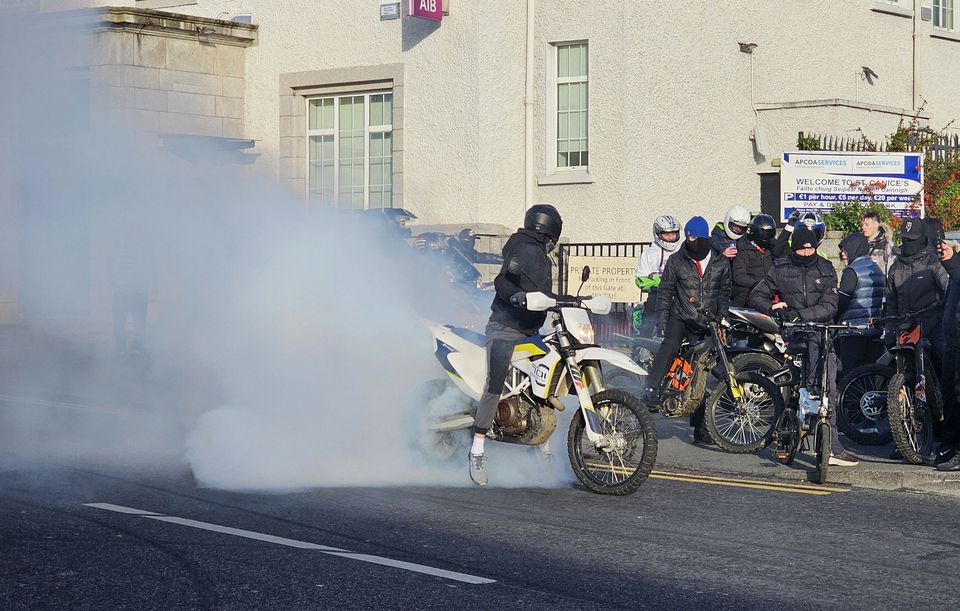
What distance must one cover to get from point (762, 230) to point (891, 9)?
46.6ft

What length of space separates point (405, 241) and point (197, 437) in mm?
3230

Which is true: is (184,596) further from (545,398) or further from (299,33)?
(299,33)

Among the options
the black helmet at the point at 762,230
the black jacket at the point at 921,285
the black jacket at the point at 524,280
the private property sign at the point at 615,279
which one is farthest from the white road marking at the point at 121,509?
the private property sign at the point at 615,279

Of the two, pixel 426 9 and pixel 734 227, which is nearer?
pixel 734 227

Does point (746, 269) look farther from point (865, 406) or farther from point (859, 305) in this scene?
point (865, 406)

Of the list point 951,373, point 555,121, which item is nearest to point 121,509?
point 951,373

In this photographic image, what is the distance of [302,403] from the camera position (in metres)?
10.8

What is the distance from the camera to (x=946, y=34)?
26234 mm

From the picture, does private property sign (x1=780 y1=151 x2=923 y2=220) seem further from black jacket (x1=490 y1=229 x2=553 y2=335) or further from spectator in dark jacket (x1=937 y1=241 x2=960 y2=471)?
black jacket (x1=490 y1=229 x2=553 y2=335)

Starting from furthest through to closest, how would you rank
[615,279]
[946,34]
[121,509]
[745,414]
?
[946,34] → [615,279] → [745,414] → [121,509]

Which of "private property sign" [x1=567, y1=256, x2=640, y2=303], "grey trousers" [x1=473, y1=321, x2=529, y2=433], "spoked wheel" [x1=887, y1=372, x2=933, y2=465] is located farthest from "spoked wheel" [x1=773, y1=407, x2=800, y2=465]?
"private property sign" [x1=567, y1=256, x2=640, y2=303]

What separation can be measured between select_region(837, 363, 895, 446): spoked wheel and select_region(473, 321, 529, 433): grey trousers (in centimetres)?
335

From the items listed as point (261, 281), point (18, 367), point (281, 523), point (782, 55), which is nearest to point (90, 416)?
point (261, 281)

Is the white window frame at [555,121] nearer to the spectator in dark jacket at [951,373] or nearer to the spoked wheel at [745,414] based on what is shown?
the spoked wheel at [745,414]
